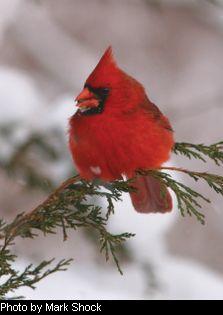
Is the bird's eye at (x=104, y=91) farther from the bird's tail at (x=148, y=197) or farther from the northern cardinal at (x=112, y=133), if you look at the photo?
the bird's tail at (x=148, y=197)

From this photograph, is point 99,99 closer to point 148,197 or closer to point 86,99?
point 86,99

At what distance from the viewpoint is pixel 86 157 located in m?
2.34

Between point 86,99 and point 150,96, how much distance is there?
500 cm

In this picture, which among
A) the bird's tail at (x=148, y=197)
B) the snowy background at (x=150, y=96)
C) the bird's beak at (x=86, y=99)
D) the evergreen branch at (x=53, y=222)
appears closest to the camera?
the evergreen branch at (x=53, y=222)

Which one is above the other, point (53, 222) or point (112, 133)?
point (112, 133)

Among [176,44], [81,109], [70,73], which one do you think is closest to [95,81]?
[81,109]

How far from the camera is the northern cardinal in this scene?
2344 millimetres

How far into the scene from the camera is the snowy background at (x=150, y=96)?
3.93m

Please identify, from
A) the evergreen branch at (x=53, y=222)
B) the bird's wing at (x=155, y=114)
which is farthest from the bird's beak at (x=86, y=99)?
the evergreen branch at (x=53, y=222)

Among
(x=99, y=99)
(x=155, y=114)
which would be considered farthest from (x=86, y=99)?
(x=155, y=114)

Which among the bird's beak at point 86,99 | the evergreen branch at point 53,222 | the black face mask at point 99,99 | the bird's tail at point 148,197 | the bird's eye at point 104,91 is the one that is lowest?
the evergreen branch at point 53,222

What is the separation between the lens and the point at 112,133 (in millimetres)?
2369
